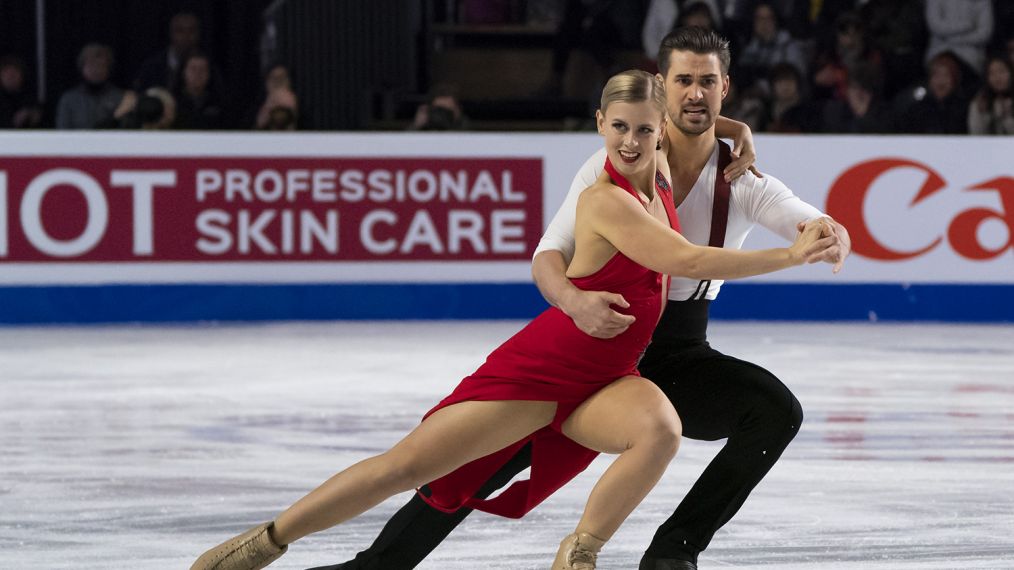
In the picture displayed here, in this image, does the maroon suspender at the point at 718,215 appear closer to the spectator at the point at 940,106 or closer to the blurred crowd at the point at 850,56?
the blurred crowd at the point at 850,56

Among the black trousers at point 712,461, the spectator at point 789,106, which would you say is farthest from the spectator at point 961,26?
the black trousers at point 712,461

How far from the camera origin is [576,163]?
32.7 feet

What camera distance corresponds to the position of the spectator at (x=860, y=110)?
10.6 m

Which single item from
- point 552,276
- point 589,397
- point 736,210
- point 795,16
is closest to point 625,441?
point 589,397

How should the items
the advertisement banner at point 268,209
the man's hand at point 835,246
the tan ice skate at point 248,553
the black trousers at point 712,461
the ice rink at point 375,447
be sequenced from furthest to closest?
the advertisement banner at point 268,209 < the ice rink at point 375,447 < the black trousers at point 712,461 < the tan ice skate at point 248,553 < the man's hand at point 835,246

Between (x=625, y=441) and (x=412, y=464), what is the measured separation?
40cm

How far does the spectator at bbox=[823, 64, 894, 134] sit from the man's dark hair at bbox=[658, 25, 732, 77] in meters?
7.12

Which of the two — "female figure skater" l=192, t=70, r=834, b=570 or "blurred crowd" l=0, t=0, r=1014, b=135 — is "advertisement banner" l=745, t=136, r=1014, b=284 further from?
"female figure skater" l=192, t=70, r=834, b=570

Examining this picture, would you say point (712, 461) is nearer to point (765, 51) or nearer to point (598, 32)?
point (765, 51)

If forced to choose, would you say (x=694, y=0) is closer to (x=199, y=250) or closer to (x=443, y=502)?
(x=199, y=250)

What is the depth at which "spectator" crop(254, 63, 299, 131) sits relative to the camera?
1038 centimetres

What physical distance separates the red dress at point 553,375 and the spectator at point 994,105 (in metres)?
7.84

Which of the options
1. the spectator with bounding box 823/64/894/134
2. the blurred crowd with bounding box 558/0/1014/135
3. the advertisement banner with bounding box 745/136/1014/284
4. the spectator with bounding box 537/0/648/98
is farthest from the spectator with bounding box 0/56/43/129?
the spectator with bounding box 823/64/894/134

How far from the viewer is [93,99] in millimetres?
10680
